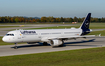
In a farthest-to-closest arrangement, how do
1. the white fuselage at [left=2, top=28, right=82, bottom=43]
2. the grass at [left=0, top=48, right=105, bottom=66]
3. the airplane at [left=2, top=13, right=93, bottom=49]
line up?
the airplane at [left=2, top=13, right=93, bottom=49], the white fuselage at [left=2, top=28, right=82, bottom=43], the grass at [left=0, top=48, right=105, bottom=66]

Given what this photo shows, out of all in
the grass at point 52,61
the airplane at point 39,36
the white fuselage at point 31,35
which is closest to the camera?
the grass at point 52,61

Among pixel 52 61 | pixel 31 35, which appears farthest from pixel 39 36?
pixel 52 61

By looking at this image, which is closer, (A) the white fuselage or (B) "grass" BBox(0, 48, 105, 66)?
(B) "grass" BBox(0, 48, 105, 66)

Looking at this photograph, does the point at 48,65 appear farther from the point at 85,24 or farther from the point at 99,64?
the point at 85,24

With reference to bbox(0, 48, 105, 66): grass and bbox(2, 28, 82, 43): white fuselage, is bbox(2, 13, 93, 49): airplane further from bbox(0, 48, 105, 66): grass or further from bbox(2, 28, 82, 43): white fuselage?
bbox(0, 48, 105, 66): grass

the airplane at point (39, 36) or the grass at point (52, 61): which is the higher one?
the airplane at point (39, 36)

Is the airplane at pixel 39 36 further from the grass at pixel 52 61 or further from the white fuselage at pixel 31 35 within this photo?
the grass at pixel 52 61

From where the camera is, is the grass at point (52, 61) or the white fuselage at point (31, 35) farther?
the white fuselage at point (31, 35)

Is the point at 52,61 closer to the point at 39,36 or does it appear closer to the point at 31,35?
the point at 31,35

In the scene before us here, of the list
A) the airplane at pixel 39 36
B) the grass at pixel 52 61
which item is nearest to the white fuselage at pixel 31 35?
the airplane at pixel 39 36

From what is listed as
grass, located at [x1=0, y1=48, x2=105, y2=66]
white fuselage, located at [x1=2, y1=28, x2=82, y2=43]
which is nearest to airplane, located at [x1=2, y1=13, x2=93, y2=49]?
white fuselage, located at [x1=2, y1=28, x2=82, y2=43]

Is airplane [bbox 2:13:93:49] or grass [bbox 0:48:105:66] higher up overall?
airplane [bbox 2:13:93:49]

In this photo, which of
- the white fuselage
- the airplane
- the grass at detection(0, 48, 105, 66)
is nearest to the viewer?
the grass at detection(0, 48, 105, 66)

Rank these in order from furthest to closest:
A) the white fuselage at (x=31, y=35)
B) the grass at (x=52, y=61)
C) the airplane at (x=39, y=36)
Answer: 1. the airplane at (x=39, y=36)
2. the white fuselage at (x=31, y=35)
3. the grass at (x=52, y=61)
